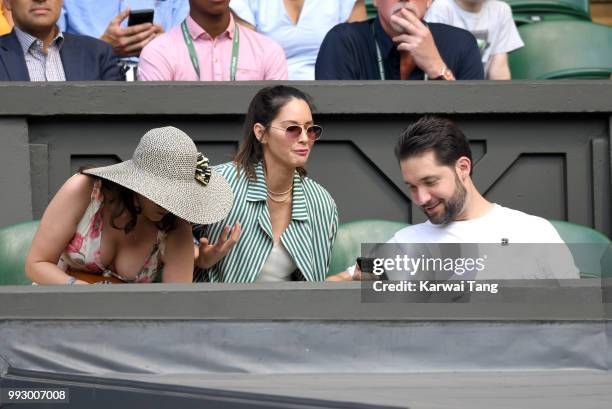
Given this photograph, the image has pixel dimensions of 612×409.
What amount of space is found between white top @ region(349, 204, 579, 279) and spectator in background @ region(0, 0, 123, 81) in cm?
196

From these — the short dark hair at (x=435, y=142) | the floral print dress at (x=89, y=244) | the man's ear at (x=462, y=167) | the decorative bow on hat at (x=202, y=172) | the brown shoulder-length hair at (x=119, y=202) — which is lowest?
the floral print dress at (x=89, y=244)

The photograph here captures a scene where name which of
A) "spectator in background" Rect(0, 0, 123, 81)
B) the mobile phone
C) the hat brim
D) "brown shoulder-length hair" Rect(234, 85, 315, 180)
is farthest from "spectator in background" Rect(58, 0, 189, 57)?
the hat brim

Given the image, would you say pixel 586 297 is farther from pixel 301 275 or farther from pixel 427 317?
pixel 301 275

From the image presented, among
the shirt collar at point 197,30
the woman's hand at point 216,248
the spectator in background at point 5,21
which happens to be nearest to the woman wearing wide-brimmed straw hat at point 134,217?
the woman's hand at point 216,248

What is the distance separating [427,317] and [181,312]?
0.76 meters

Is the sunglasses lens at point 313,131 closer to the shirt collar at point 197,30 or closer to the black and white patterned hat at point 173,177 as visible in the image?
the black and white patterned hat at point 173,177

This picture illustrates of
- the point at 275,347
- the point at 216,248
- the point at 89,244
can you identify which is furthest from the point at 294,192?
the point at 275,347

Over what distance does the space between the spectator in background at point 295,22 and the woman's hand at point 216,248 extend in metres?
2.09

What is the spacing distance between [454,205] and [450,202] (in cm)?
2

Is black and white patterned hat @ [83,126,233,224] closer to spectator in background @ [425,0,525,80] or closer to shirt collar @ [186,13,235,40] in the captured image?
shirt collar @ [186,13,235,40]

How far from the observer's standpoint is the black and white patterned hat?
421 centimetres

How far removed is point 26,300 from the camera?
13.0ft

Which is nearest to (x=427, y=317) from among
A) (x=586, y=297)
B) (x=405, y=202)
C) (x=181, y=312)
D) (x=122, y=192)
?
(x=586, y=297)

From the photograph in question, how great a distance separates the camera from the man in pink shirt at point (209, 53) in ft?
19.4
